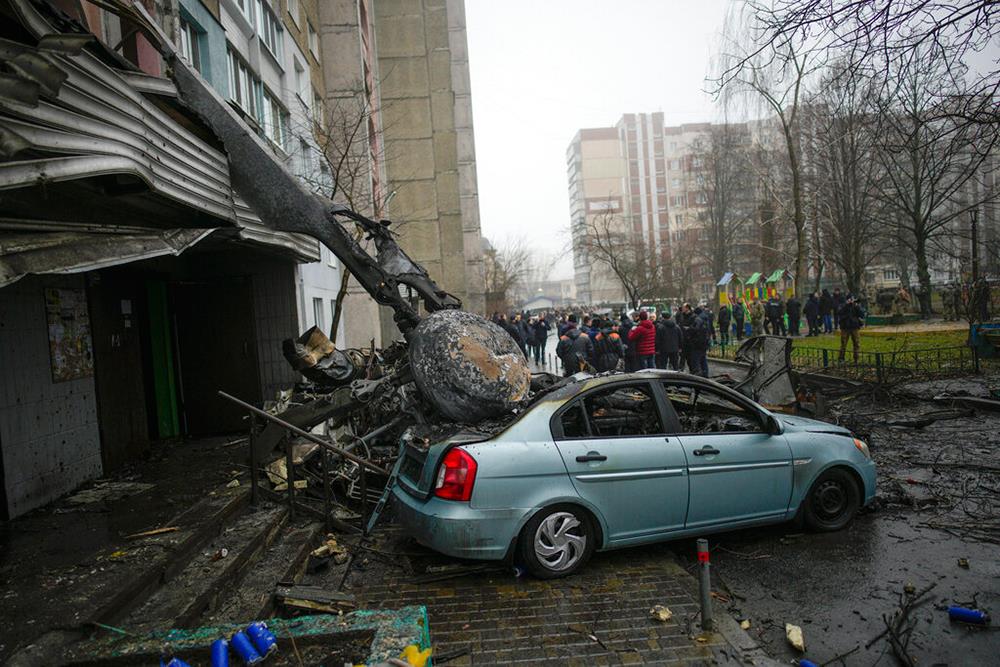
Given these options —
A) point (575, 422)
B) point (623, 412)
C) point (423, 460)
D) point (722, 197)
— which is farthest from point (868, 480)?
point (722, 197)

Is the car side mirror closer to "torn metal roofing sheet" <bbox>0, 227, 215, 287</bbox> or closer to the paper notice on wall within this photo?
"torn metal roofing sheet" <bbox>0, 227, 215, 287</bbox>

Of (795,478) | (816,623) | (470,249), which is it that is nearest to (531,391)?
(795,478)

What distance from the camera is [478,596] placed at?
4.52 m

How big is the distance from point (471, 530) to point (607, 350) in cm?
1144

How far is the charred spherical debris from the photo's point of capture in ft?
18.4

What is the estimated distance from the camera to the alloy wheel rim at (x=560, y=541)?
15.3 feet

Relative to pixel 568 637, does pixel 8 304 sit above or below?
above

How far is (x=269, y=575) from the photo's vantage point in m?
4.69

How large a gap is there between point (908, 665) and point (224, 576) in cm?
443

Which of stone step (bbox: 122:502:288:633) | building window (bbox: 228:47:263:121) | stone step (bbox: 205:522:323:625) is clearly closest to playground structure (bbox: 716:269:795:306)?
building window (bbox: 228:47:263:121)

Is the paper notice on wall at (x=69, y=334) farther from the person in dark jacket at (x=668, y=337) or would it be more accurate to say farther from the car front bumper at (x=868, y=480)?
the person in dark jacket at (x=668, y=337)

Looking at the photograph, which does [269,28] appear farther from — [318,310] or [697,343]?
[697,343]

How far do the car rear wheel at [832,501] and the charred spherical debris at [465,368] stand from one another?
2796 mm

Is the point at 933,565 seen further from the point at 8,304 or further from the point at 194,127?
the point at 8,304
